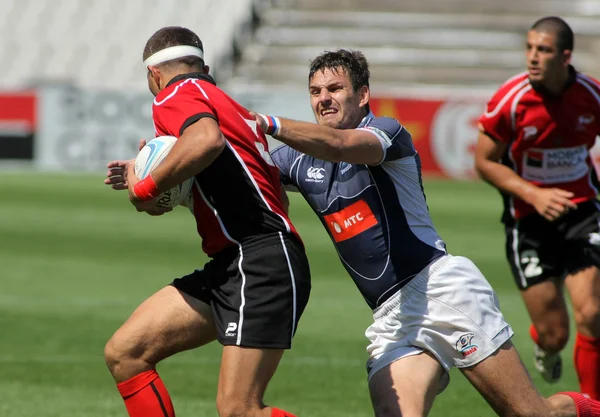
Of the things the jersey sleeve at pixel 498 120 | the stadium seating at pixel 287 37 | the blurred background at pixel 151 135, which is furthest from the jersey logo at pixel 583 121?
the stadium seating at pixel 287 37

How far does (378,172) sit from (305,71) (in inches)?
947

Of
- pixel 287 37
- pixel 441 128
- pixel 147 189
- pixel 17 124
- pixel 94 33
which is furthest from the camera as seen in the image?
pixel 94 33

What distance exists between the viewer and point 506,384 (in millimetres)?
4957

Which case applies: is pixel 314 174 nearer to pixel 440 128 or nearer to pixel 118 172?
pixel 118 172

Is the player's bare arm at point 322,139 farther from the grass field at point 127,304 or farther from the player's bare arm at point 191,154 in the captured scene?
the grass field at point 127,304

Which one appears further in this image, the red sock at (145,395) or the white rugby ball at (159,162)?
the red sock at (145,395)

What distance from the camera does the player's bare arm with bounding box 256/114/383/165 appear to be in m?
4.61

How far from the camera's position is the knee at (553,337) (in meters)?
6.96

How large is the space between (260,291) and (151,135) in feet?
56.4

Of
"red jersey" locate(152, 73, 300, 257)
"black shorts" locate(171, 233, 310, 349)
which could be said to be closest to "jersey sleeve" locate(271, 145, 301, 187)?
"red jersey" locate(152, 73, 300, 257)

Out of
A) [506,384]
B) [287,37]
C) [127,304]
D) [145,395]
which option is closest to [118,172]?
[145,395]

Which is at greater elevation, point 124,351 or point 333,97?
point 333,97

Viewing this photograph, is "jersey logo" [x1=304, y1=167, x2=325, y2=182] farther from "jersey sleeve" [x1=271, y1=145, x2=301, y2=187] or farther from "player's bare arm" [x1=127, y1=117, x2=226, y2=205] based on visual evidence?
"player's bare arm" [x1=127, y1=117, x2=226, y2=205]

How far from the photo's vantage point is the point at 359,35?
97.1 ft
